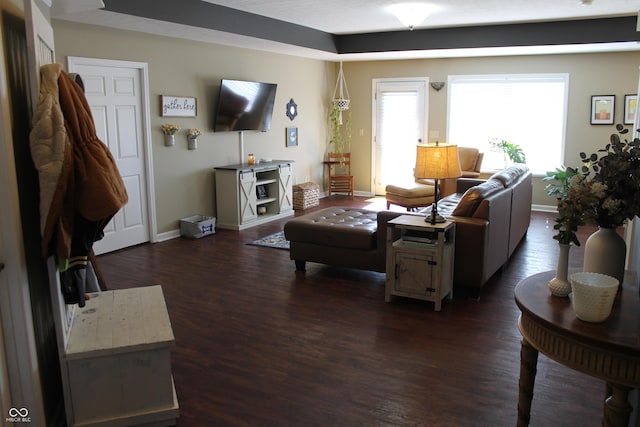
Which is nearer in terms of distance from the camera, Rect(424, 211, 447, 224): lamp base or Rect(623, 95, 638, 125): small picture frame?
Rect(424, 211, 447, 224): lamp base

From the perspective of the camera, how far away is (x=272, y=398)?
112 inches

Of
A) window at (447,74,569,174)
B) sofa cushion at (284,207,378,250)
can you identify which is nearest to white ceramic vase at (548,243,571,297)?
sofa cushion at (284,207,378,250)

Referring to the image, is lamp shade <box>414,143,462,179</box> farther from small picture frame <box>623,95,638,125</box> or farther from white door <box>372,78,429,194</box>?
white door <box>372,78,429,194</box>

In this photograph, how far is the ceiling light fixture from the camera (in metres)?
5.71

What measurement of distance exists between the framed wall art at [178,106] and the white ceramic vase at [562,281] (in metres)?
5.13

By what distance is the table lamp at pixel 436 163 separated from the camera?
408cm

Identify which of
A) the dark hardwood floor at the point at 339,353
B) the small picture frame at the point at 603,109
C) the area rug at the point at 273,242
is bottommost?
the dark hardwood floor at the point at 339,353

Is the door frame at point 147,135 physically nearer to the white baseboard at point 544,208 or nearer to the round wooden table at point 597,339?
the round wooden table at point 597,339

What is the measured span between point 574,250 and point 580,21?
2.98 m

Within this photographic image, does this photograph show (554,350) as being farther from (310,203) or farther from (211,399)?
(310,203)

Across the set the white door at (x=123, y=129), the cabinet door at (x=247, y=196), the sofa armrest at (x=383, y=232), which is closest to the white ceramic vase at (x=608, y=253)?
the sofa armrest at (x=383, y=232)

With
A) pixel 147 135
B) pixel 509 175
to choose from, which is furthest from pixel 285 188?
pixel 509 175

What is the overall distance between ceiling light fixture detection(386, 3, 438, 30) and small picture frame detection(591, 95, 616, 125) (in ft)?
10.5

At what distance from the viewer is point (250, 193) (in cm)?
706
